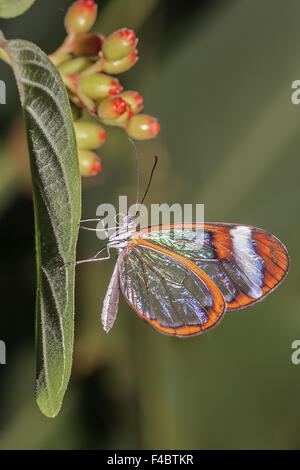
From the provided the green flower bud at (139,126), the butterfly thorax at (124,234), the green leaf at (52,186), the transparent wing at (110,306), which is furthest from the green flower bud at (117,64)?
the green leaf at (52,186)

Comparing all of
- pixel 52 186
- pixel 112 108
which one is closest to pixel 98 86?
pixel 112 108

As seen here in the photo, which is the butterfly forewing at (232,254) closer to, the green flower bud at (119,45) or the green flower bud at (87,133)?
the green flower bud at (87,133)

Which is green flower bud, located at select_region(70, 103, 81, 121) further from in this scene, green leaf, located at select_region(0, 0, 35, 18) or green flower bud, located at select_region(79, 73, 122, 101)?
green leaf, located at select_region(0, 0, 35, 18)

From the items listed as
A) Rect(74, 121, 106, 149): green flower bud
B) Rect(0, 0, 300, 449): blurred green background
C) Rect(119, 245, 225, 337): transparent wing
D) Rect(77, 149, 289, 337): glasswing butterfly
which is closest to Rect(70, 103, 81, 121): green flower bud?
Rect(74, 121, 106, 149): green flower bud

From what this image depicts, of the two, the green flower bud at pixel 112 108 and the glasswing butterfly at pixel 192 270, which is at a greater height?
the green flower bud at pixel 112 108

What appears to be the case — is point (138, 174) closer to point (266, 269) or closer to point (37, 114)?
point (266, 269)
